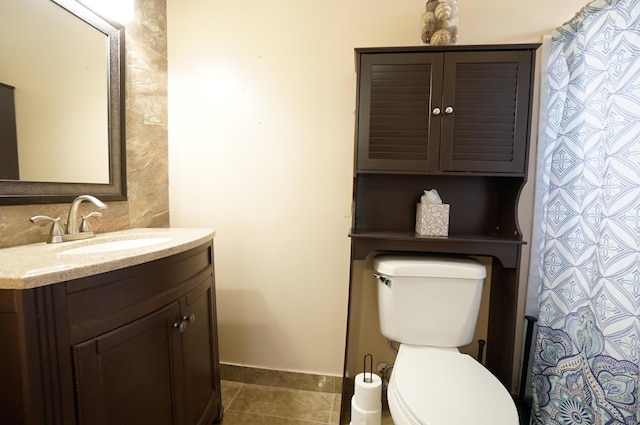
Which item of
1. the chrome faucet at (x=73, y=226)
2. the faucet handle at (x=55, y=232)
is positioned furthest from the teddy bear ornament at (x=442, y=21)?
the faucet handle at (x=55, y=232)

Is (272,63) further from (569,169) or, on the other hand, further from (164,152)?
(569,169)

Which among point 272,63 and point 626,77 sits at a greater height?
point 272,63

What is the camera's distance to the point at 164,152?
5.17ft

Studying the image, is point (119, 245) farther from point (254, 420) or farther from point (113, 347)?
point (254, 420)

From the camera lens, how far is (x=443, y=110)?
1.16 meters

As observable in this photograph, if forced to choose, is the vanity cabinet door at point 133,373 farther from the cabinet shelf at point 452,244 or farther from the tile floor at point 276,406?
the cabinet shelf at point 452,244

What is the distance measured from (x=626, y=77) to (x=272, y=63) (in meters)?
1.43

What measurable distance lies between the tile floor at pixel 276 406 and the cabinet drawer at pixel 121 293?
2.77 feet

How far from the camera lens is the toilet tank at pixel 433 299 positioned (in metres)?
1.22

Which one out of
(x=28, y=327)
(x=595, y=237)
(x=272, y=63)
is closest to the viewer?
(x=28, y=327)

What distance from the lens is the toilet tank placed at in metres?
1.22

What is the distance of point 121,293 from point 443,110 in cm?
131

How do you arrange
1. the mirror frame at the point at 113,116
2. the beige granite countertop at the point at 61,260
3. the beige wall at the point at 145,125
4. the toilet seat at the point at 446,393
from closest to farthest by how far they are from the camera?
the beige granite countertop at the point at 61,260
the toilet seat at the point at 446,393
the mirror frame at the point at 113,116
the beige wall at the point at 145,125

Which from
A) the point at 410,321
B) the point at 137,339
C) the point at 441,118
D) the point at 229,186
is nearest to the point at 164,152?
the point at 229,186
